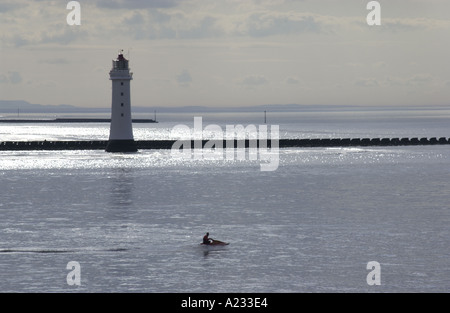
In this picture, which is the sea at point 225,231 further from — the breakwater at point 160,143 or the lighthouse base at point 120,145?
the breakwater at point 160,143

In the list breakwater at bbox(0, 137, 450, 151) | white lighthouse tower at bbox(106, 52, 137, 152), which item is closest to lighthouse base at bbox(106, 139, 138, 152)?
white lighthouse tower at bbox(106, 52, 137, 152)

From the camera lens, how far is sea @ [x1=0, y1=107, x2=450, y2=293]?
101ft


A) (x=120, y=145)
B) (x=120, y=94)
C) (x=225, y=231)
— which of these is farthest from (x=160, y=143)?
(x=225, y=231)

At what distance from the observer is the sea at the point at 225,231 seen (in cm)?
3086

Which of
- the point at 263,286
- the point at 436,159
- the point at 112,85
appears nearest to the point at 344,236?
the point at 263,286

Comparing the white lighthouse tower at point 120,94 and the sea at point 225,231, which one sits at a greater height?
the white lighthouse tower at point 120,94

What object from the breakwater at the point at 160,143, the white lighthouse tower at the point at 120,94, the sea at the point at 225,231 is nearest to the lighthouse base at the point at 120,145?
the white lighthouse tower at the point at 120,94

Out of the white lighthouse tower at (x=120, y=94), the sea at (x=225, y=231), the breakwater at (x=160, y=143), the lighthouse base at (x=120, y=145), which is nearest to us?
the sea at (x=225, y=231)

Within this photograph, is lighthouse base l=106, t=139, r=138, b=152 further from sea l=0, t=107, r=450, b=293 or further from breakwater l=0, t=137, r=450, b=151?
breakwater l=0, t=137, r=450, b=151

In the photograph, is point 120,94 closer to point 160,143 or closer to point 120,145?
point 120,145

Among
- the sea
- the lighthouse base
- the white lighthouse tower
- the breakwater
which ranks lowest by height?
the sea

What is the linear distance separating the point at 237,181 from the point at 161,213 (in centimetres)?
2648

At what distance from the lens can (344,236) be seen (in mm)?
41188
